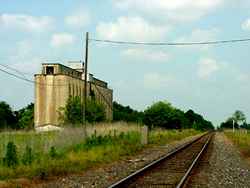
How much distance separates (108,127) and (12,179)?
23502 millimetres

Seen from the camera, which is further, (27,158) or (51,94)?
(51,94)

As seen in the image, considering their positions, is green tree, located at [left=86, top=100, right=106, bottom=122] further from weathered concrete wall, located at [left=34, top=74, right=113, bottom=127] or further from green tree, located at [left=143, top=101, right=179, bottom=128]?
green tree, located at [left=143, top=101, right=179, bottom=128]

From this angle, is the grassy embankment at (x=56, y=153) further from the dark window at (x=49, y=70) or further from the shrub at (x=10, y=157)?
the dark window at (x=49, y=70)

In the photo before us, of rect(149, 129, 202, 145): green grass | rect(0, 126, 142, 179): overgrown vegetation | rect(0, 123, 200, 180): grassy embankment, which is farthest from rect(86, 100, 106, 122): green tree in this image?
rect(0, 126, 142, 179): overgrown vegetation

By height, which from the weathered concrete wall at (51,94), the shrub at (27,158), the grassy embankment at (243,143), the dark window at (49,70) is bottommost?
the grassy embankment at (243,143)

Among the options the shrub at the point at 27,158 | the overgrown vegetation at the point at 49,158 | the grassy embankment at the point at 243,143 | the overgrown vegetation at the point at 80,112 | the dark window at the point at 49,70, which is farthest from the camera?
the dark window at the point at 49,70

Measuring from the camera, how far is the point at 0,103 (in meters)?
107

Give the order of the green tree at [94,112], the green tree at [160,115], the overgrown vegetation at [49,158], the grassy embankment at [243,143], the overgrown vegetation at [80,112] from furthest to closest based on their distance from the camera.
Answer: the green tree at [160,115] < the overgrown vegetation at [80,112] < the green tree at [94,112] < the grassy embankment at [243,143] < the overgrown vegetation at [49,158]

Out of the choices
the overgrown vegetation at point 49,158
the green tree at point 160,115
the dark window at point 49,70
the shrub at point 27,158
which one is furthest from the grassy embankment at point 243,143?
the green tree at point 160,115

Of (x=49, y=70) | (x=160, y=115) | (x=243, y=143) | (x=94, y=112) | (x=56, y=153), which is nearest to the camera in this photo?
(x=56, y=153)

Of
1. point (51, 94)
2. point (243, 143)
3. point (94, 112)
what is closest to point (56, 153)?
point (243, 143)

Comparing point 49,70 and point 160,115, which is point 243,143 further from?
point 160,115

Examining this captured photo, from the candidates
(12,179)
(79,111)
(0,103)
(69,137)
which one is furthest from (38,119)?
(12,179)

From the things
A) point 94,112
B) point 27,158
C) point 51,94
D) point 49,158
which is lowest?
point 49,158
